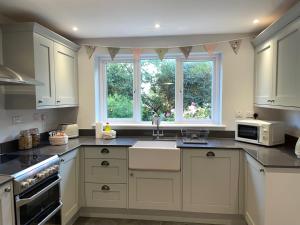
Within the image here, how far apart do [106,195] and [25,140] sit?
107 cm

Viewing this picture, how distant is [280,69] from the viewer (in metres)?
2.23

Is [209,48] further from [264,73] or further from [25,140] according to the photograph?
[25,140]

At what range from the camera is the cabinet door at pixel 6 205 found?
1488 millimetres

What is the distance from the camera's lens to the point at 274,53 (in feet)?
7.69

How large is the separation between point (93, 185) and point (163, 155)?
2.96 feet

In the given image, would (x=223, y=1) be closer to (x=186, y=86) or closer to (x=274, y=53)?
(x=274, y=53)

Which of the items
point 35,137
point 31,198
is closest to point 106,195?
point 35,137

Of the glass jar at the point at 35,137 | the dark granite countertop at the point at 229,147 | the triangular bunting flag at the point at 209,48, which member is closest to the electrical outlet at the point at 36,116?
the glass jar at the point at 35,137

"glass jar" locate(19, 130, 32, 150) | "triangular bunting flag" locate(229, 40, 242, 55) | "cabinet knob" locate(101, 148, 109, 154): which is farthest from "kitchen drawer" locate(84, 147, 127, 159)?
"triangular bunting flag" locate(229, 40, 242, 55)

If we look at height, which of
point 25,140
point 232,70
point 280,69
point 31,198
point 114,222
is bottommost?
point 114,222

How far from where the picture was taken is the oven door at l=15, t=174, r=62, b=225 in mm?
1656

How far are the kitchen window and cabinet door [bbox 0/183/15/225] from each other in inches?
72.7

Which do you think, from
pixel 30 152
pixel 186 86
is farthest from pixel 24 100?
pixel 186 86

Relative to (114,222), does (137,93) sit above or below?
above
